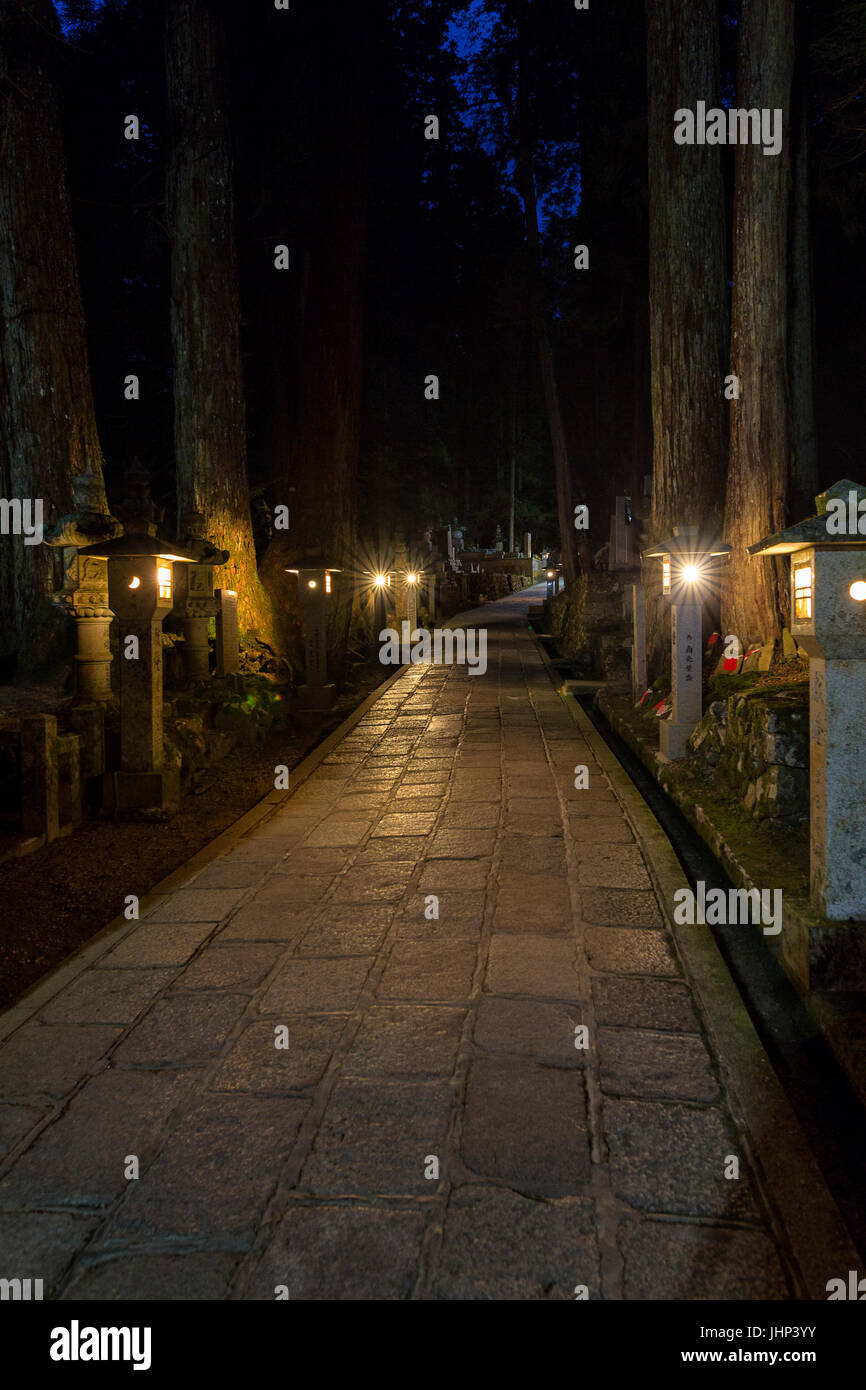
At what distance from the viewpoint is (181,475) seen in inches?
458

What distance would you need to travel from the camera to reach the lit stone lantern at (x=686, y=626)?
7203mm

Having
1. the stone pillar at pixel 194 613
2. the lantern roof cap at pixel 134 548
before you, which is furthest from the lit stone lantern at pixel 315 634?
the lantern roof cap at pixel 134 548

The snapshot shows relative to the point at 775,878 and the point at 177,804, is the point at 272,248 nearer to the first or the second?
the point at 177,804

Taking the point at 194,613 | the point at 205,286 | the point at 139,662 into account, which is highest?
the point at 205,286

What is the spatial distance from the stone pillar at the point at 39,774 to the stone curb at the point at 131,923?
1252 millimetres

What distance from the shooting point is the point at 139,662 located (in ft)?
22.3

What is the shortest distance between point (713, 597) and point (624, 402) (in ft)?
48.2

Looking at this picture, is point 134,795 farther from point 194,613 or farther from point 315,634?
point 315,634

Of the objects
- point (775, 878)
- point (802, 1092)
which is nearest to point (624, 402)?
point (775, 878)

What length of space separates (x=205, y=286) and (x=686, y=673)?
8683 mm

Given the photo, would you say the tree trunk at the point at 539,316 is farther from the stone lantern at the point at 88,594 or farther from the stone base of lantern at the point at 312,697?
the stone lantern at the point at 88,594

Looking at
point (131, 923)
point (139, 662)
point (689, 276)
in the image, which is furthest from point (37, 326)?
point (131, 923)

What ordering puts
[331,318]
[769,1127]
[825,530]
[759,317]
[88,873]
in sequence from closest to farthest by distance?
[769,1127], [825,530], [88,873], [759,317], [331,318]

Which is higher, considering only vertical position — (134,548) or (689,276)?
(689,276)
